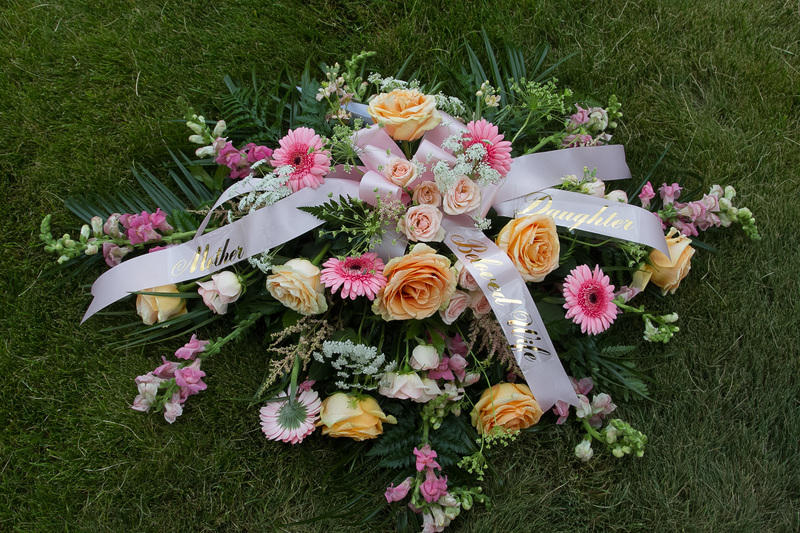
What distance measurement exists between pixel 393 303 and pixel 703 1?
5.89 ft

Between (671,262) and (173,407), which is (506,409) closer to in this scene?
(671,262)

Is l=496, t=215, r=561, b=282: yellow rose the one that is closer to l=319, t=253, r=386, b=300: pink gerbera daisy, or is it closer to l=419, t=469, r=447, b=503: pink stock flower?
l=319, t=253, r=386, b=300: pink gerbera daisy

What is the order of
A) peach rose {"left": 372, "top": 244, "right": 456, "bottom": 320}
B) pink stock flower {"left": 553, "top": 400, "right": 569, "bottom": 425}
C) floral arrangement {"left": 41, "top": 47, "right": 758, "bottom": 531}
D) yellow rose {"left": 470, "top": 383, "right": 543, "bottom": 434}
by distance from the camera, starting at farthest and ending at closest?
1. pink stock flower {"left": 553, "top": 400, "right": 569, "bottom": 425}
2. yellow rose {"left": 470, "top": 383, "right": 543, "bottom": 434}
3. floral arrangement {"left": 41, "top": 47, "right": 758, "bottom": 531}
4. peach rose {"left": 372, "top": 244, "right": 456, "bottom": 320}

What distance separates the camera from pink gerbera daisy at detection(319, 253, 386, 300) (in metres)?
1.33

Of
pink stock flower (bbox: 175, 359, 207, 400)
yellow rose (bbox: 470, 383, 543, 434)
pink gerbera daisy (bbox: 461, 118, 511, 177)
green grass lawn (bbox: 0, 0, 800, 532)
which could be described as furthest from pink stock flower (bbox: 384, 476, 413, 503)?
pink gerbera daisy (bbox: 461, 118, 511, 177)

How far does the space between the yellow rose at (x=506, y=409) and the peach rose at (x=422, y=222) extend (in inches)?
18.2

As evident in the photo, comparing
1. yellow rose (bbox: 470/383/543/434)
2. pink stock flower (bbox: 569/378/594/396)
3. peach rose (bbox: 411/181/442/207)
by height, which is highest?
peach rose (bbox: 411/181/442/207)

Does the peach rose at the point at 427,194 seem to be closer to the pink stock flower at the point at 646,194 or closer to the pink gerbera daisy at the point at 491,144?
the pink gerbera daisy at the point at 491,144

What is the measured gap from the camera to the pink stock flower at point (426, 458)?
149cm

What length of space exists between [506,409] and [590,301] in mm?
369

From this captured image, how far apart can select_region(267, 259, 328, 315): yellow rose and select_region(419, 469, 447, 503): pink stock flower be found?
0.52 m

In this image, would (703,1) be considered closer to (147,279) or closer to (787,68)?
(787,68)

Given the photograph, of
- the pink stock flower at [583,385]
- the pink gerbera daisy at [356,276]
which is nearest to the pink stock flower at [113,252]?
the pink gerbera daisy at [356,276]

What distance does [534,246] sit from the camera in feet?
4.67
